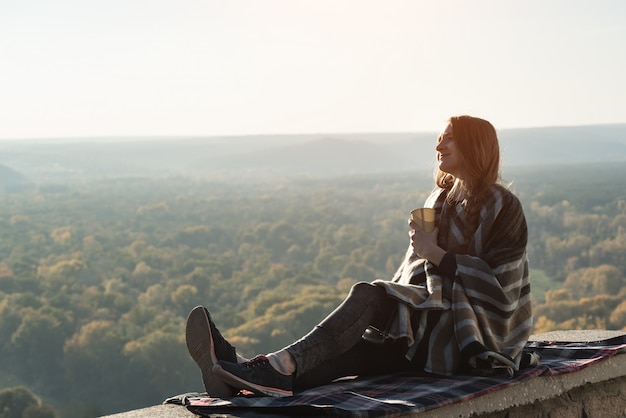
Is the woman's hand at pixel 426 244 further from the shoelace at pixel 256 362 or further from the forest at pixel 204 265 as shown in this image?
the forest at pixel 204 265

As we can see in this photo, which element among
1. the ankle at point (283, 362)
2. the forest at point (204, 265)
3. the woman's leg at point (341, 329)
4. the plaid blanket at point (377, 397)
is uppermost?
the woman's leg at point (341, 329)

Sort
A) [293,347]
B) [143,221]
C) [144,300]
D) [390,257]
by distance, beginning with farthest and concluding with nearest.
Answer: [143,221], [390,257], [144,300], [293,347]

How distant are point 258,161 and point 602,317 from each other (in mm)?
63029

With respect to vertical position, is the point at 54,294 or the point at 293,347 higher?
the point at 293,347

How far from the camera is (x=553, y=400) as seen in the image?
333 cm

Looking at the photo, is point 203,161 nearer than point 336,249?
No

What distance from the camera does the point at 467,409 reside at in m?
2.92

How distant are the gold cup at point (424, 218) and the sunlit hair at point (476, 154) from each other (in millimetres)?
120

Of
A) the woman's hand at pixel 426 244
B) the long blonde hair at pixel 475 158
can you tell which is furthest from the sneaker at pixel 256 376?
the long blonde hair at pixel 475 158

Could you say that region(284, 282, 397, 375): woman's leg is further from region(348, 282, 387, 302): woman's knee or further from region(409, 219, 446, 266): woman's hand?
region(409, 219, 446, 266): woman's hand

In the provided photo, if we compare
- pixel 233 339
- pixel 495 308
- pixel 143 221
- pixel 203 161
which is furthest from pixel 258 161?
pixel 495 308

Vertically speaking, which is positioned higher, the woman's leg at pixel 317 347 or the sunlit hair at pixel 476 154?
the sunlit hair at pixel 476 154

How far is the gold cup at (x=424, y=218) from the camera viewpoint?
10.6 feet

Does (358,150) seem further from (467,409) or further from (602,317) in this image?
(467,409)
